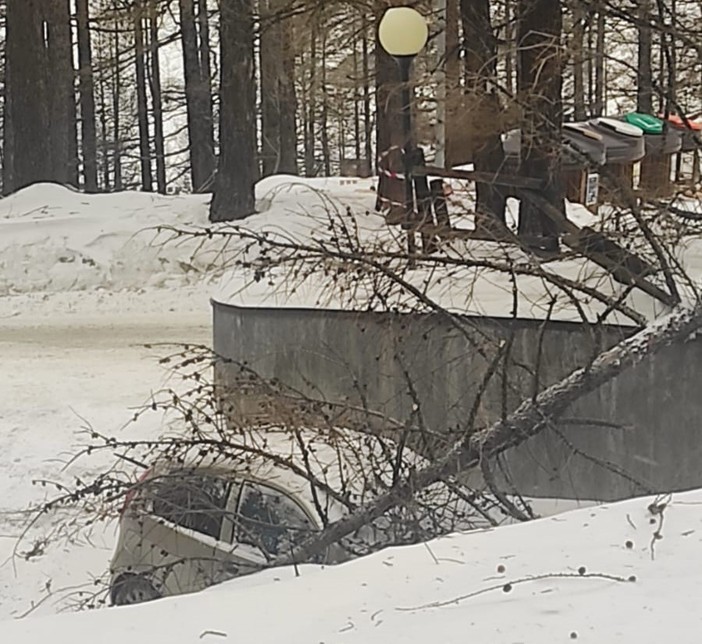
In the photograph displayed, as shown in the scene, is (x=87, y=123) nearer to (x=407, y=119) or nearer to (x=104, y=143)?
(x=104, y=143)

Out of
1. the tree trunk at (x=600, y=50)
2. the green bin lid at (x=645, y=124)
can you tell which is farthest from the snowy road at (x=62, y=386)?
the green bin lid at (x=645, y=124)

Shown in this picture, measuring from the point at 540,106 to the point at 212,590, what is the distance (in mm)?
5337

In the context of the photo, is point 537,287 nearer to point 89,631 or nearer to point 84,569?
point 84,569

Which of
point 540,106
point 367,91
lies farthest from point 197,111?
point 540,106

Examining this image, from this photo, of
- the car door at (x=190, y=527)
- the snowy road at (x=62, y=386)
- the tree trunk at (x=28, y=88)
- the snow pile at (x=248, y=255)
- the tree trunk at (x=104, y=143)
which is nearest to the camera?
the car door at (x=190, y=527)

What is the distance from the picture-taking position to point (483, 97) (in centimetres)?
796

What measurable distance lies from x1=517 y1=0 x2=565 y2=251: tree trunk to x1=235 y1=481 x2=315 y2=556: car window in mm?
3530

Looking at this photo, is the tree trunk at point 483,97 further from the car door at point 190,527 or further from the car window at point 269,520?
the car door at point 190,527

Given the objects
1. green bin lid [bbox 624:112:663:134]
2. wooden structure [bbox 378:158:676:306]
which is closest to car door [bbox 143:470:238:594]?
wooden structure [bbox 378:158:676:306]

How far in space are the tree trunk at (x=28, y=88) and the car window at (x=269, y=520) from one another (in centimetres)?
1433

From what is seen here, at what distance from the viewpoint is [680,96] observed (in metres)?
7.80

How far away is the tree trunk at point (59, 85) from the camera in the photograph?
1895cm

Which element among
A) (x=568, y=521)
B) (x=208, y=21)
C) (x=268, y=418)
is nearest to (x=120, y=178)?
(x=208, y=21)

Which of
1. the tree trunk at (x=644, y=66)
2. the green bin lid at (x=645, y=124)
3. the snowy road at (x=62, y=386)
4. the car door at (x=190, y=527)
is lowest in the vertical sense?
the snowy road at (x=62, y=386)
